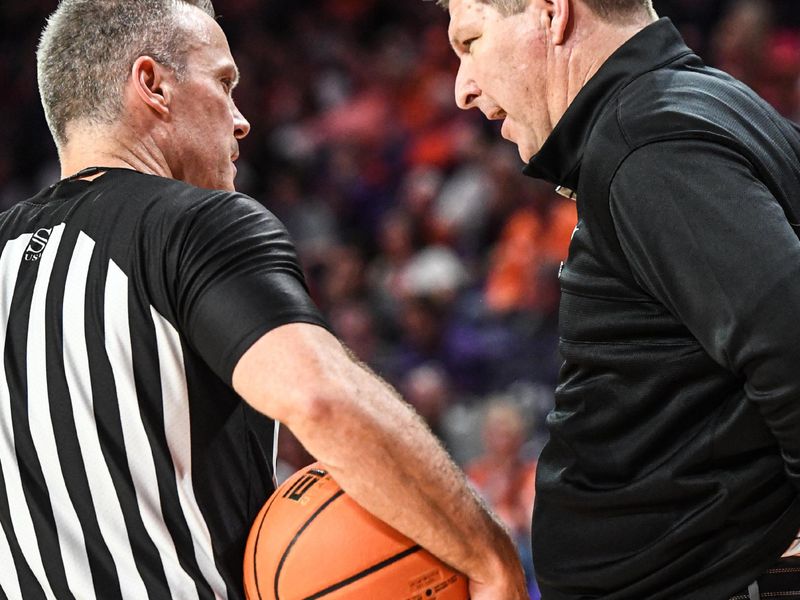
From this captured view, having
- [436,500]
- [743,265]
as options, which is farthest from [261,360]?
[743,265]

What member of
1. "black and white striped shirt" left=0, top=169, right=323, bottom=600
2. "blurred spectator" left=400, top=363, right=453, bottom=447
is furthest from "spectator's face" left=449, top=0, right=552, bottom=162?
"blurred spectator" left=400, top=363, right=453, bottom=447

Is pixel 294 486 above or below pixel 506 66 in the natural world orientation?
below

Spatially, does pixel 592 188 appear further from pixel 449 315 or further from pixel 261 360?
pixel 449 315

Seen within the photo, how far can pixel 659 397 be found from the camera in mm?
1813

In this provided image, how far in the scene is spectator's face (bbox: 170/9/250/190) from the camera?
7.91 feet

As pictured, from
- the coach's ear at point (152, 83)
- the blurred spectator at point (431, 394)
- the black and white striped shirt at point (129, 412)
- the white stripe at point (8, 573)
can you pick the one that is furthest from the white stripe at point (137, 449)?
the blurred spectator at point (431, 394)

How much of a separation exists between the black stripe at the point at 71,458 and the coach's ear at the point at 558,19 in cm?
106

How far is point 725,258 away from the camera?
160 centimetres

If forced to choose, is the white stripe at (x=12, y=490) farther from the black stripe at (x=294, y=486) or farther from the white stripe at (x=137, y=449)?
the black stripe at (x=294, y=486)

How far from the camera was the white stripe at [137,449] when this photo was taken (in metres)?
1.98

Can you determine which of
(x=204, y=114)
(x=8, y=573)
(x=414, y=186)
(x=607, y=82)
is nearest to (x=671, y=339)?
(x=607, y=82)

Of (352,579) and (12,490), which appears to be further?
(12,490)

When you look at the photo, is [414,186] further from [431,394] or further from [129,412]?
[129,412]

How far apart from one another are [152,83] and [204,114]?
15 centimetres
